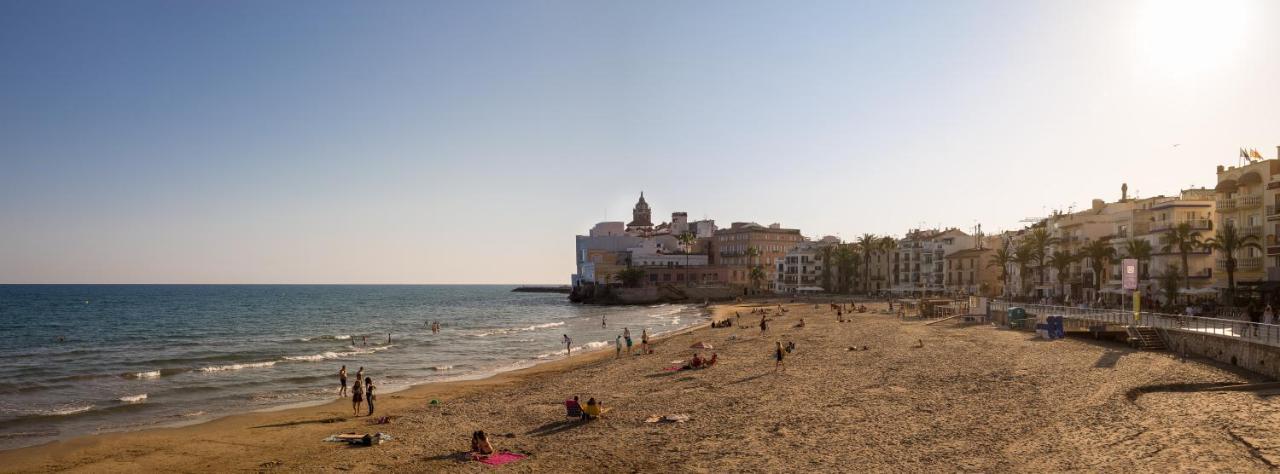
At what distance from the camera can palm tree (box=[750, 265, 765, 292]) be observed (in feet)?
495

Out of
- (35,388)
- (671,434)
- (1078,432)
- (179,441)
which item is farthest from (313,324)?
(1078,432)

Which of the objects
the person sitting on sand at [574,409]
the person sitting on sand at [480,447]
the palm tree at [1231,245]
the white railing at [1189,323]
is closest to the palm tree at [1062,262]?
the palm tree at [1231,245]

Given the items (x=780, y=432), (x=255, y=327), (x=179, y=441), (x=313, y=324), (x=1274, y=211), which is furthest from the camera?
(x=313, y=324)

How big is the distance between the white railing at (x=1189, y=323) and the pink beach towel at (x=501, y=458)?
25.4m

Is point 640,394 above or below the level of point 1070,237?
below

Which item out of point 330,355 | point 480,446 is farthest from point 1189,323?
point 330,355

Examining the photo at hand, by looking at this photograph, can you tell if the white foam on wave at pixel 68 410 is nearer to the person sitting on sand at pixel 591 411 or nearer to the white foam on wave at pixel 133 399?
the white foam on wave at pixel 133 399

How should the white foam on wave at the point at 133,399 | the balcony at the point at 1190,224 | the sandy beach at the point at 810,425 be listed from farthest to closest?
the balcony at the point at 1190,224
the white foam on wave at the point at 133,399
the sandy beach at the point at 810,425

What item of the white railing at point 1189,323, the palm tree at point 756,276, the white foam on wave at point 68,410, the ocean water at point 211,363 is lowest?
the ocean water at point 211,363

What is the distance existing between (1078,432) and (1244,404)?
5.73m

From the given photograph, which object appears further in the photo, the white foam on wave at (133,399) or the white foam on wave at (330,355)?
the white foam on wave at (330,355)

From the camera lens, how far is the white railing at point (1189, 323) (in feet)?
88.5

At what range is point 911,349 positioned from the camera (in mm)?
38500

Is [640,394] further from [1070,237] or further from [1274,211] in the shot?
[1070,237]
